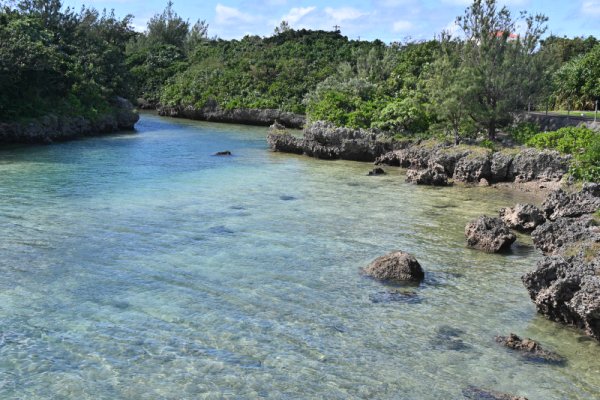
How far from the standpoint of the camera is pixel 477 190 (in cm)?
2948

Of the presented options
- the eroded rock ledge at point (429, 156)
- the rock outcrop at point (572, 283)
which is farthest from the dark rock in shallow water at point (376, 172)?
the rock outcrop at point (572, 283)

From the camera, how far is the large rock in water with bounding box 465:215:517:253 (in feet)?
60.8

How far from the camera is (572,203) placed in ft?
72.1

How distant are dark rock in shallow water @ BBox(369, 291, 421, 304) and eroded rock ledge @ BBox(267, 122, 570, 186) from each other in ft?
54.2

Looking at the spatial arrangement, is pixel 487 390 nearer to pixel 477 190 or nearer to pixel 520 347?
pixel 520 347

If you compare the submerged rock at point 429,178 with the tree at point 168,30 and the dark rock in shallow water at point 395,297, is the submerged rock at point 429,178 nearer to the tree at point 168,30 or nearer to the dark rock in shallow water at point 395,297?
the dark rock in shallow water at point 395,297

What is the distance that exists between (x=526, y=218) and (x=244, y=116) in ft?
161

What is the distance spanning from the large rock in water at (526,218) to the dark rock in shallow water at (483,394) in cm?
1227

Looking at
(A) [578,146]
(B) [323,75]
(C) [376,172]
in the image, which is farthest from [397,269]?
(B) [323,75]

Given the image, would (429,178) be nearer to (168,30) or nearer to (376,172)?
(376,172)

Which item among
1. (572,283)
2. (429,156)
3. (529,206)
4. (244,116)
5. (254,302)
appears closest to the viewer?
(572,283)

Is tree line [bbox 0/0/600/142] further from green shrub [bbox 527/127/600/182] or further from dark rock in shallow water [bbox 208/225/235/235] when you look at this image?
dark rock in shallow water [bbox 208/225/235/235]

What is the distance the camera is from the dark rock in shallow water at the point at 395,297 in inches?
564

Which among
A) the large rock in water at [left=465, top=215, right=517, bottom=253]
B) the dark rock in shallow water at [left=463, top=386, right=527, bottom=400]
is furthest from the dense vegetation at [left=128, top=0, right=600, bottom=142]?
the dark rock in shallow water at [left=463, top=386, right=527, bottom=400]
